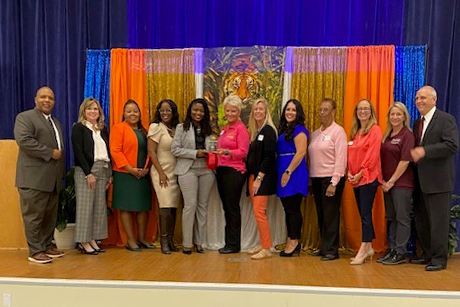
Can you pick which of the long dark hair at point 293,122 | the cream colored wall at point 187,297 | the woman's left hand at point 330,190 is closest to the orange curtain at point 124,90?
the long dark hair at point 293,122

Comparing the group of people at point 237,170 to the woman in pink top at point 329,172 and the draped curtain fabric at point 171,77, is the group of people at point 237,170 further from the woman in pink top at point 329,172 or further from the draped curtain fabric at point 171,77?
the draped curtain fabric at point 171,77

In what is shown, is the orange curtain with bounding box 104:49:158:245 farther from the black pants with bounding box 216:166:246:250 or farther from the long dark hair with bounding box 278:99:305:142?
the long dark hair with bounding box 278:99:305:142

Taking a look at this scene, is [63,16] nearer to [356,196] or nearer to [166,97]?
[166,97]

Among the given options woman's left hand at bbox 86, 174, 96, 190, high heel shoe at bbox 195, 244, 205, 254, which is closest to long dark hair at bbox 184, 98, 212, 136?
woman's left hand at bbox 86, 174, 96, 190

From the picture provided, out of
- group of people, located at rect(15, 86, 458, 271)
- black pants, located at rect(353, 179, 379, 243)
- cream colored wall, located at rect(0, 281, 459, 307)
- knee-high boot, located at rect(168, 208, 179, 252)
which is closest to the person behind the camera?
cream colored wall, located at rect(0, 281, 459, 307)

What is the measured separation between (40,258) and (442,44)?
14.7 feet

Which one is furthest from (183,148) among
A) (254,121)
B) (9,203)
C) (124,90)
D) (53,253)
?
(9,203)

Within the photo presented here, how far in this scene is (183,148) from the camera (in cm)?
425

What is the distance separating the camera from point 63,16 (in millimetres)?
5223

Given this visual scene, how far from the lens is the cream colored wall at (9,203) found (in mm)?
4508

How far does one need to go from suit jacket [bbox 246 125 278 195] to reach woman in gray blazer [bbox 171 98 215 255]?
468 mm

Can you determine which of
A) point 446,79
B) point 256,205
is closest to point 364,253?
point 256,205

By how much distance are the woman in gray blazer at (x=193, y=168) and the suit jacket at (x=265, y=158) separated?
1.53 feet

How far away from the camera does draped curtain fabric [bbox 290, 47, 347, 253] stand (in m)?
4.47
